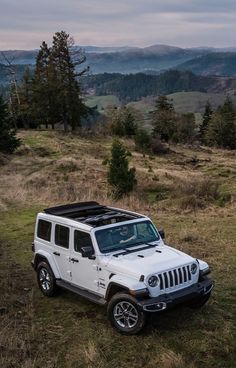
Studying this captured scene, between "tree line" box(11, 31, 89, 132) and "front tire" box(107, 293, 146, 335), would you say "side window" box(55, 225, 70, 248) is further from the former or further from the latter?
"tree line" box(11, 31, 89, 132)

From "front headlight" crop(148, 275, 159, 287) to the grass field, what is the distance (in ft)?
3.22

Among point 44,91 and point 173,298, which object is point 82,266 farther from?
point 44,91

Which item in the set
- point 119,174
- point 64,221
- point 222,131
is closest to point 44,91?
point 222,131

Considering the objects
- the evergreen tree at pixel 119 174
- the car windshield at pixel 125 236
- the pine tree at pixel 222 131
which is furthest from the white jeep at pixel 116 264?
the pine tree at pixel 222 131

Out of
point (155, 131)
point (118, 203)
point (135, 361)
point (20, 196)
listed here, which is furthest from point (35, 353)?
point (155, 131)

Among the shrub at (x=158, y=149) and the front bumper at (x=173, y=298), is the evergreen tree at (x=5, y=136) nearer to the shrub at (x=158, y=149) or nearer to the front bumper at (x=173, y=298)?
the shrub at (x=158, y=149)

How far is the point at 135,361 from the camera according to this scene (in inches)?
308

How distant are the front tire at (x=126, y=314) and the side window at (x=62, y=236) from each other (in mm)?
2085

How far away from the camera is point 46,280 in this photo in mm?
10953

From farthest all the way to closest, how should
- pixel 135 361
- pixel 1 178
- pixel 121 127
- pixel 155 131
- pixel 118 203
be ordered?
1. pixel 155 131
2. pixel 121 127
3. pixel 1 178
4. pixel 118 203
5. pixel 135 361

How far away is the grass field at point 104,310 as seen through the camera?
26.1 feet

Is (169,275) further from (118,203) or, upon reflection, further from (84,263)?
(118,203)

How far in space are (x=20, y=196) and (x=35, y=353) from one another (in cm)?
1557

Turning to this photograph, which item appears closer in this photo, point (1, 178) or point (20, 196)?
point (20, 196)
